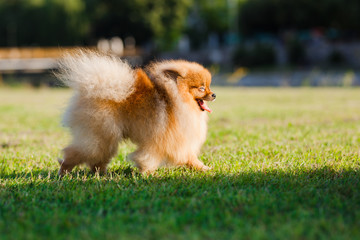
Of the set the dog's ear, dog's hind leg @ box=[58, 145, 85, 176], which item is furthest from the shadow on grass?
the dog's ear

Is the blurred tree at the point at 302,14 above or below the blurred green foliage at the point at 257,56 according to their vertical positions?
above

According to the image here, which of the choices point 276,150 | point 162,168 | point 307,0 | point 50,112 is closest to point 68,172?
point 162,168

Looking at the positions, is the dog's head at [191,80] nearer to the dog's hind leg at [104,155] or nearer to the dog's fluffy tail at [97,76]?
the dog's fluffy tail at [97,76]

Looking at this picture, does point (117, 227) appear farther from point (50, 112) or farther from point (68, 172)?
point (50, 112)

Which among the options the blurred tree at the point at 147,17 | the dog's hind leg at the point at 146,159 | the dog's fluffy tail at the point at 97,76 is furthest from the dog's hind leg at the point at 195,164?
the blurred tree at the point at 147,17

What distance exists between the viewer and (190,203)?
2949mm

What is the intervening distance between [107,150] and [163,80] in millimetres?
899

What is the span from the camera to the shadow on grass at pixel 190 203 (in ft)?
8.16

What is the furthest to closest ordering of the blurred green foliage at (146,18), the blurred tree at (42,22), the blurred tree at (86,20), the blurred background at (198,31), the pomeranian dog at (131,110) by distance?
the blurred tree at (42,22) < the blurred tree at (86,20) < the blurred green foliage at (146,18) < the blurred background at (198,31) < the pomeranian dog at (131,110)

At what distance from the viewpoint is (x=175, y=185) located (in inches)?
137

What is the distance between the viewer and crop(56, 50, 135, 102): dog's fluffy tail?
11.8 ft

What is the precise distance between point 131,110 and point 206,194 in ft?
3.59

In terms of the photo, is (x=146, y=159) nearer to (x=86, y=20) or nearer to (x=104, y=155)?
(x=104, y=155)

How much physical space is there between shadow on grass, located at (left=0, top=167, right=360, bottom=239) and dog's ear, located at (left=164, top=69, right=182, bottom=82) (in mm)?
1001
